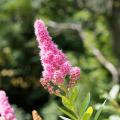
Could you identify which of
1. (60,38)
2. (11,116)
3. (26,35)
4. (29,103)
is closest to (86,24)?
(60,38)

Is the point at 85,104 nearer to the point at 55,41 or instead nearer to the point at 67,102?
the point at 67,102

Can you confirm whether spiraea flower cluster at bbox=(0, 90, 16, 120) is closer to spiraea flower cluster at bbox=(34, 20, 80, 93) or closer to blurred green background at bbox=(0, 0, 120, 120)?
spiraea flower cluster at bbox=(34, 20, 80, 93)

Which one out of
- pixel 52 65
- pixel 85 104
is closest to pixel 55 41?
pixel 85 104

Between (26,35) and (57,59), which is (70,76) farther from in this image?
(26,35)

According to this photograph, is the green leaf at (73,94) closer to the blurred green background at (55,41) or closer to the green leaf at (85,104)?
the green leaf at (85,104)

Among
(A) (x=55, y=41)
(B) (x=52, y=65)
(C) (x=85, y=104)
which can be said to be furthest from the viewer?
(A) (x=55, y=41)

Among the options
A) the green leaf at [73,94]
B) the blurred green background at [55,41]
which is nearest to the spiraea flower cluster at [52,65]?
the green leaf at [73,94]

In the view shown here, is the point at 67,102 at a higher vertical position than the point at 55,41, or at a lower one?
higher
